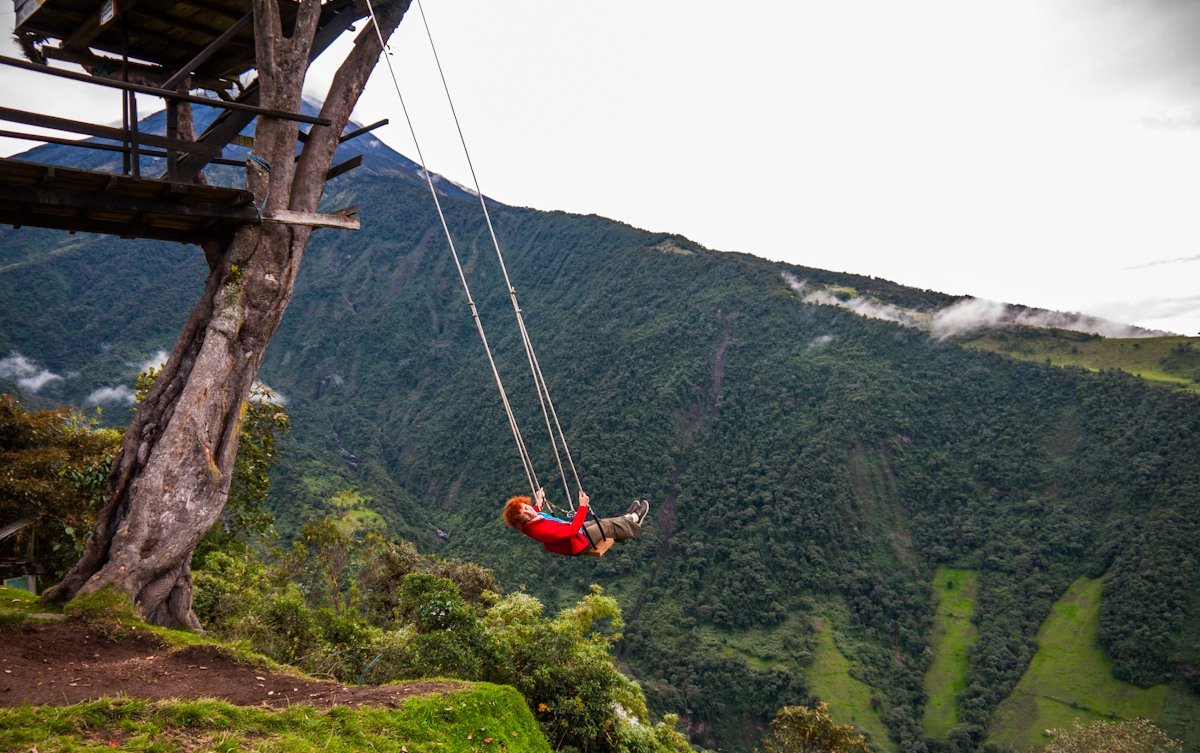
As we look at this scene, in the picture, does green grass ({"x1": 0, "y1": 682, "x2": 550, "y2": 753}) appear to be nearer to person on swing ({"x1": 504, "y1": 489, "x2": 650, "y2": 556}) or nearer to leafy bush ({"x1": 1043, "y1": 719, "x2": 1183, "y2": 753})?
person on swing ({"x1": 504, "y1": 489, "x2": 650, "y2": 556})

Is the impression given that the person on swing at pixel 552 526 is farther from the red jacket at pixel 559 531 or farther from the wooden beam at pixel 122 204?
the wooden beam at pixel 122 204

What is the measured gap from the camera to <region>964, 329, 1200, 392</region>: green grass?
320 feet

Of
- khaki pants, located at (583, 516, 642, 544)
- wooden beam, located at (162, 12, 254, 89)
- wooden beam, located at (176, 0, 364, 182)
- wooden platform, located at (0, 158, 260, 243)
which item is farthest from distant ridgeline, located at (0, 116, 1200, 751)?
wooden beam, located at (162, 12, 254, 89)

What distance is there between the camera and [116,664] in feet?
18.6

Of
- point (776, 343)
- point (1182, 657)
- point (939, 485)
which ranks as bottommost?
point (1182, 657)

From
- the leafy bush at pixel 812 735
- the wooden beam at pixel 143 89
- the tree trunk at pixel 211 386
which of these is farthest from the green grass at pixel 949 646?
the wooden beam at pixel 143 89


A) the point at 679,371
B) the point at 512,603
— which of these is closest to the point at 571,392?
the point at 679,371

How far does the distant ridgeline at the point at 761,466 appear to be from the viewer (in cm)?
7069

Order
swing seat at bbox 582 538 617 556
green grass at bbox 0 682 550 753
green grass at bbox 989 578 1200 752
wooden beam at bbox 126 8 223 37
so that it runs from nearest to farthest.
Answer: green grass at bbox 0 682 550 753 → swing seat at bbox 582 538 617 556 → wooden beam at bbox 126 8 223 37 → green grass at bbox 989 578 1200 752

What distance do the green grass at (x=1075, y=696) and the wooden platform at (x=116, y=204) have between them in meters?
74.9

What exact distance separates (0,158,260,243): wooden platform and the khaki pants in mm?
5475

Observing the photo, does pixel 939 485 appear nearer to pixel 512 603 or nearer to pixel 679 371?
pixel 679 371

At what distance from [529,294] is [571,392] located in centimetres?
5862

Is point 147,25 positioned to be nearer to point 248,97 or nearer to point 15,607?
point 248,97
